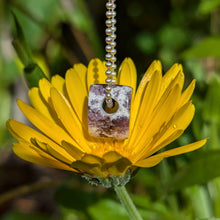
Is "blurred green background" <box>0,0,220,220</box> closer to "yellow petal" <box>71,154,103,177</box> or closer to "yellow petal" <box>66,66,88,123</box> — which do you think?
"yellow petal" <box>66,66,88,123</box>

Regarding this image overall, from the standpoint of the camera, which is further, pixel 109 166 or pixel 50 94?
pixel 50 94

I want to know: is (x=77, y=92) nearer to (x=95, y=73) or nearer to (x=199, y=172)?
(x=95, y=73)

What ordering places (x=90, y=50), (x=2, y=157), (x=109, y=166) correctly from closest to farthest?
1. (x=109, y=166)
2. (x=90, y=50)
3. (x=2, y=157)

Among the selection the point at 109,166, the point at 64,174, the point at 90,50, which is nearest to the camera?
the point at 109,166

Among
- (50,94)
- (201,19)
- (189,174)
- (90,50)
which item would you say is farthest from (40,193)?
(50,94)

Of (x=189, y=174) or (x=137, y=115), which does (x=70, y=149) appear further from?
(x=189, y=174)

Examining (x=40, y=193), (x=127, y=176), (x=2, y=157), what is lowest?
(x=40, y=193)

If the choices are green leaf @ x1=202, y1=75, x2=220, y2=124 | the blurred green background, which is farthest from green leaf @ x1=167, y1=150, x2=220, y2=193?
green leaf @ x1=202, y1=75, x2=220, y2=124
